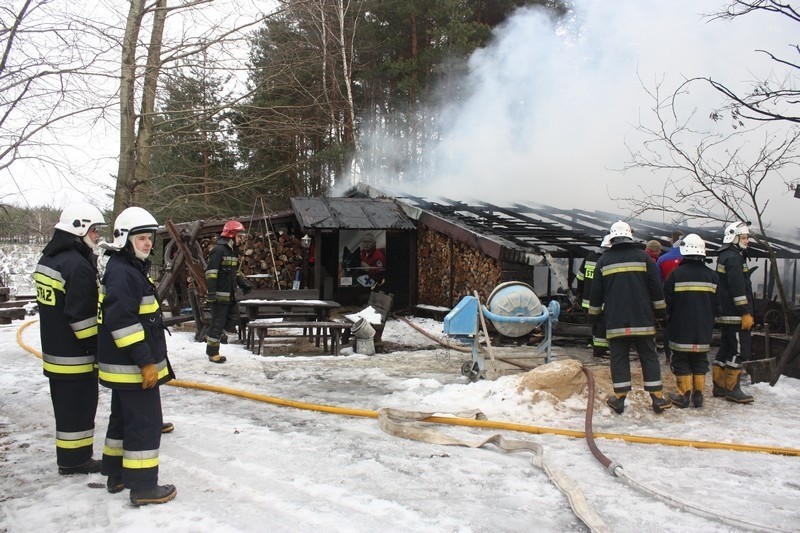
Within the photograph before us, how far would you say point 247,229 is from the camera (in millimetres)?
14242

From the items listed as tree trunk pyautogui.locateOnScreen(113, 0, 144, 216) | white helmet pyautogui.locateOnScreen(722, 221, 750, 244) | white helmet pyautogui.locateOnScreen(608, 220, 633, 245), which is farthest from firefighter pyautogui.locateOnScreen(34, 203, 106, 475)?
tree trunk pyautogui.locateOnScreen(113, 0, 144, 216)

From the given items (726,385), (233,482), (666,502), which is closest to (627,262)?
(726,385)

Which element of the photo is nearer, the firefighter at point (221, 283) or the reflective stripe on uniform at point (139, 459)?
the reflective stripe on uniform at point (139, 459)

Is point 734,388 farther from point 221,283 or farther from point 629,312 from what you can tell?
point 221,283

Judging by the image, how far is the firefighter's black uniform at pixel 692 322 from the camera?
225 inches

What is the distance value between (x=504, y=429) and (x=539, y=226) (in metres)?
8.28

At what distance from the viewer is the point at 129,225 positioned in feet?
A: 11.5

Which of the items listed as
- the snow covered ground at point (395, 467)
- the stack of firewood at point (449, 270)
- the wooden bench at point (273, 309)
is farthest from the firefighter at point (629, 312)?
the wooden bench at point (273, 309)

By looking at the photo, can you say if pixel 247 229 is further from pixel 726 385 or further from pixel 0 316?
pixel 726 385

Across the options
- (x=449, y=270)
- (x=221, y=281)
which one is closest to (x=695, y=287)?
(x=221, y=281)

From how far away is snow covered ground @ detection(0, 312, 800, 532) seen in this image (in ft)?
10.6

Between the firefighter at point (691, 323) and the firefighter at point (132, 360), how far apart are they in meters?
4.75

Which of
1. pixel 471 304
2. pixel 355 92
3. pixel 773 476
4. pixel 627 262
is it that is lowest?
pixel 773 476

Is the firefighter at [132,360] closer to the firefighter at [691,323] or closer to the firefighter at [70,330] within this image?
the firefighter at [70,330]
